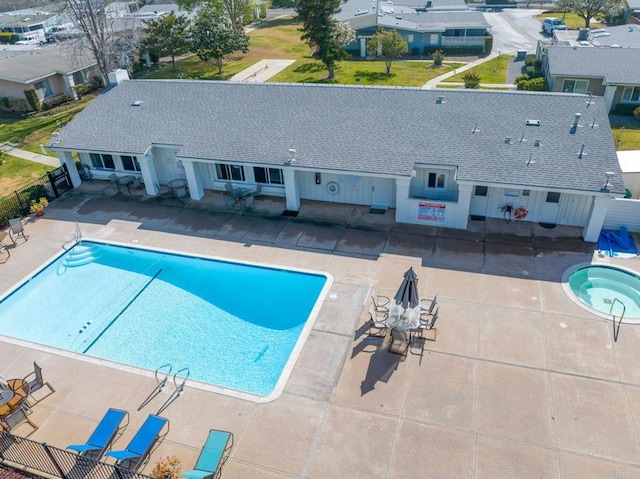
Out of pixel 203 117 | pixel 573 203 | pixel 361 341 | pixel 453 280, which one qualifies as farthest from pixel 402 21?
pixel 361 341

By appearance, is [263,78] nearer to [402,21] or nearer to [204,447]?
[402,21]

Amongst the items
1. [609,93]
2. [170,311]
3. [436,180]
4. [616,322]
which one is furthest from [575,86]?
[170,311]

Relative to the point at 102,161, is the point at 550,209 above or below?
below

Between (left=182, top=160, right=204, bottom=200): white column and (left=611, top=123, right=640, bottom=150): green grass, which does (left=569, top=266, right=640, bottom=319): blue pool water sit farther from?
(left=182, top=160, right=204, bottom=200): white column

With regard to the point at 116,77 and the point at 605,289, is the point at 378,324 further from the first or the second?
the point at 116,77

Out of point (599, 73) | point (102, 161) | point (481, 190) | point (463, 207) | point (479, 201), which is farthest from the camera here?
point (599, 73)

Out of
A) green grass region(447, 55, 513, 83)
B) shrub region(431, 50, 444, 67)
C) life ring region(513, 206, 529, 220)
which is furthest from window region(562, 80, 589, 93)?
life ring region(513, 206, 529, 220)
